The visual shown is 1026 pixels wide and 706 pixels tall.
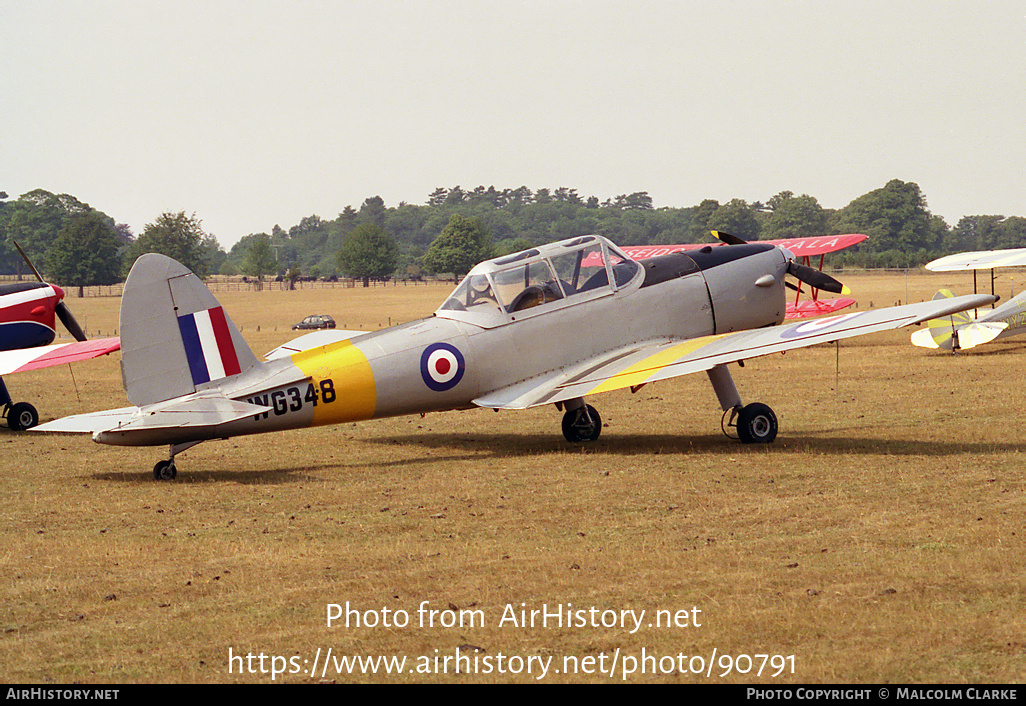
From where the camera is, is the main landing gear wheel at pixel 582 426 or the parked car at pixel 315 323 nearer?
the main landing gear wheel at pixel 582 426

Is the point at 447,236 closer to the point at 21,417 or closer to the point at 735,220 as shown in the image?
the point at 735,220

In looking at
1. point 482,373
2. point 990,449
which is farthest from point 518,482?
point 990,449

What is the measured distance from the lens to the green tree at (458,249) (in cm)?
12862

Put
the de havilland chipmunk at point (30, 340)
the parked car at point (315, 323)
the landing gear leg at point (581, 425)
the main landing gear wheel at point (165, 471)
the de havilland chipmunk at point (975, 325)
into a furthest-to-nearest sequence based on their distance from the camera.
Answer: the parked car at point (315, 323)
the de havilland chipmunk at point (975, 325)
the de havilland chipmunk at point (30, 340)
the landing gear leg at point (581, 425)
the main landing gear wheel at point (165, 471)

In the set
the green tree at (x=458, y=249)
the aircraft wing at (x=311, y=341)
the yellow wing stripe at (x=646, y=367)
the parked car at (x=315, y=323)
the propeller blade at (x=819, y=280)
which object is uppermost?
the green tree at (x=458, y=249)

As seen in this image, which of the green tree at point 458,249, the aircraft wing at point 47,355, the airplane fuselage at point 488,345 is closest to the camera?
the airplane fuselage at point 488,345

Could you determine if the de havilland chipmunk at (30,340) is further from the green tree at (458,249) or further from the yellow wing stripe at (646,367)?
the green tree at (458,249)

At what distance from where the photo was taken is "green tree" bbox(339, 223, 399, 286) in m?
143

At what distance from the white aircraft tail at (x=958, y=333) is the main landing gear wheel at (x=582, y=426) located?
12.5 meters

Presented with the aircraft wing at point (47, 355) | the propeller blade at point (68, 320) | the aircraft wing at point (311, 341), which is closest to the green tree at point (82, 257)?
the propeller blade at point (68, 320)

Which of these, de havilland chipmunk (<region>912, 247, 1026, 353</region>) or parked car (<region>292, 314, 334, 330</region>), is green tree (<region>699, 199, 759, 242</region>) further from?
de havilland chipmunk (<region>912, 247, 1026, 353</region>)

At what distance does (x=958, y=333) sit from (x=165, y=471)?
724 inches

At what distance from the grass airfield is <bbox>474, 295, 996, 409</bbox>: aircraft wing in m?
0.80

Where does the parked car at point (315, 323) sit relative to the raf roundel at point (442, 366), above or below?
below
